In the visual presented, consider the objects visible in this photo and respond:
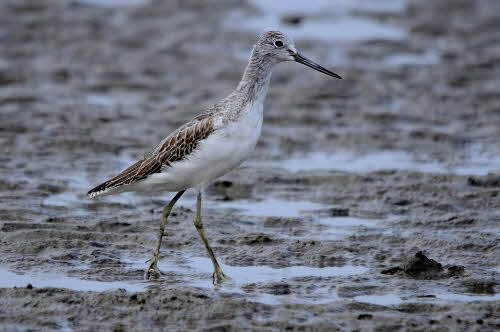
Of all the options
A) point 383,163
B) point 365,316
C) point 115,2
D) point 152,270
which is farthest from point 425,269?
point 115,2

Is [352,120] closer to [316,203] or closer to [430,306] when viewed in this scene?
[316,203]

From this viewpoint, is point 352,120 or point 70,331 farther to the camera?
point 352,120

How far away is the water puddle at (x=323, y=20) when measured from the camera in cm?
1831

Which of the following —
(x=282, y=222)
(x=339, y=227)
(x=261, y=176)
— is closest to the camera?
(x=339, y=227)

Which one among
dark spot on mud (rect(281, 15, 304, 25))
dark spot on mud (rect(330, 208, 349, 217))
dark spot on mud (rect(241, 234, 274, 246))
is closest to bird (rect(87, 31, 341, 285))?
dark spot on mud (rect(241, 234, 274, 246))

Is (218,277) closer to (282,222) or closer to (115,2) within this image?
(282,222)

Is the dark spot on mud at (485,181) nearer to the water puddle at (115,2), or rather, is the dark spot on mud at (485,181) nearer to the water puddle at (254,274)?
the water puddle at (254,274)

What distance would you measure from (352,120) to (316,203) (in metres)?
3.15

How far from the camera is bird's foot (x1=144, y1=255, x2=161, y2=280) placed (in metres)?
9.27

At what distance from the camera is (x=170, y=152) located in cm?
950

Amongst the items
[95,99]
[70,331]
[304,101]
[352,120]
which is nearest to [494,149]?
[352,120]

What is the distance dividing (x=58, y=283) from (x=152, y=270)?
3.15 feet

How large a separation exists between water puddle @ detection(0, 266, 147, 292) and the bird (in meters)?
0.31

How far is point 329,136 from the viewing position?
13867mm
